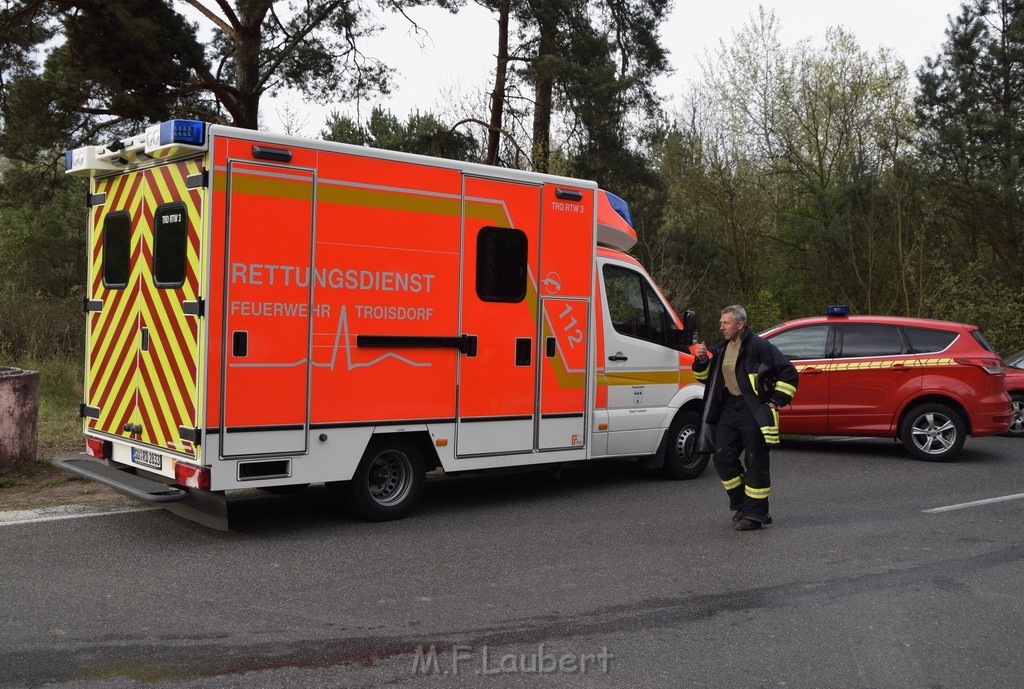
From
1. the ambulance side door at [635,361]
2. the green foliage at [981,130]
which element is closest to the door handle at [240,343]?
the ambulance side door at [635,361]

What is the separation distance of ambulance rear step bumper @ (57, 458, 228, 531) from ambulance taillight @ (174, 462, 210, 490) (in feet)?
0.23

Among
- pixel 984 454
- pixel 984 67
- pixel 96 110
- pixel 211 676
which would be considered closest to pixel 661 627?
pixel 211 676

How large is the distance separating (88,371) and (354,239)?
8.07 ft

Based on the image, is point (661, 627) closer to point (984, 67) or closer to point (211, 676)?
point (211, 676)

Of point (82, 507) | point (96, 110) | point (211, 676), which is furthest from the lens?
point (96, 110)

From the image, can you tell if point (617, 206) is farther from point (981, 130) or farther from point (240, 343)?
point (981, 130)

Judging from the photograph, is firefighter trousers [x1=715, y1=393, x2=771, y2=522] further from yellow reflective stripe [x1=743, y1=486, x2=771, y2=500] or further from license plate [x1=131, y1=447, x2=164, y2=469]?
license plate [x1=131, y1=447, x2=164, y2=469]

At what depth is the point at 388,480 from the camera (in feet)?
25.3

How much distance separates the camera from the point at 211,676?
4.36m

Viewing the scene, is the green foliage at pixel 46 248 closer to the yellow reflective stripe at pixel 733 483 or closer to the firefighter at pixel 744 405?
the firefighter at pixel 744 405

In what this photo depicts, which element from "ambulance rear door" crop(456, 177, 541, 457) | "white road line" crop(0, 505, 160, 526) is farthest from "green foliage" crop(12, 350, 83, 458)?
"ambulance rear door" crop(456, 177, 541, 457)

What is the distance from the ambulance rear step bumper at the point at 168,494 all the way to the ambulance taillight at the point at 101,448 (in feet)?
0.92

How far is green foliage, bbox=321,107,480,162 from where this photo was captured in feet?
64.7

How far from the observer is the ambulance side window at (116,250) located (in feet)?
24.4
